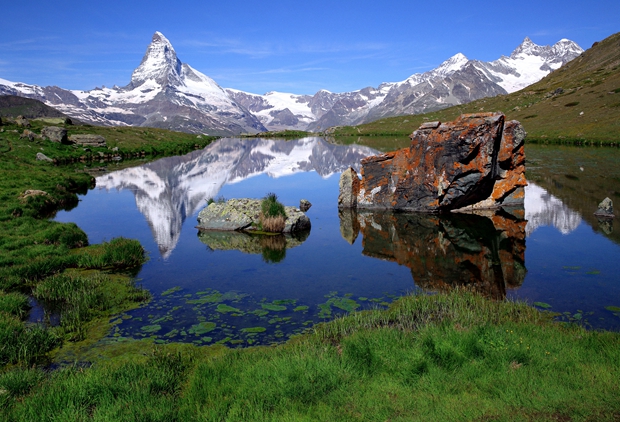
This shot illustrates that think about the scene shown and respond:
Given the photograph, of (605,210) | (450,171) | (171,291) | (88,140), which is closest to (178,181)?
(450,171)

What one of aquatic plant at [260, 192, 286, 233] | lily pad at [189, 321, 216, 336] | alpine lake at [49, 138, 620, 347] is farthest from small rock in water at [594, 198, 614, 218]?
lily pad at [189, 321, 216, 336]

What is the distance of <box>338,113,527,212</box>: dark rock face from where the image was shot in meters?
34.6

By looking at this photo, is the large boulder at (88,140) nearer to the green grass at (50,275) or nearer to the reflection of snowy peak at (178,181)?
the reflection of snowy peak at (178,181)

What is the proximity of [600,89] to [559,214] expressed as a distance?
141066mm

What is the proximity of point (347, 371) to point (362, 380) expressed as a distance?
0.48 m

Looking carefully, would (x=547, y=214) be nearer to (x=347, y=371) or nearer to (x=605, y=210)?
(x=605, y=210)

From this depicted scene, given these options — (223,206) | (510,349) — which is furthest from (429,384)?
(223,206)

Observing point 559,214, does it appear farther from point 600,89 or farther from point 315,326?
point 600,89

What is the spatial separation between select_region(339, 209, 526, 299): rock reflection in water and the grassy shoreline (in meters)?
3.66

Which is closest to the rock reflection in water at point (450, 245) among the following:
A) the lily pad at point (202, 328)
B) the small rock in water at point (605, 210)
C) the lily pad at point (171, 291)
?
the small rock in water at point (605, 210)

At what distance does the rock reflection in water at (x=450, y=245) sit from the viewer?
66.2 feet

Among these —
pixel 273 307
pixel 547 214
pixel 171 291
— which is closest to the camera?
pixel 273 307

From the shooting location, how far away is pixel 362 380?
1030 cm

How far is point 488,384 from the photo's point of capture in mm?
9586
